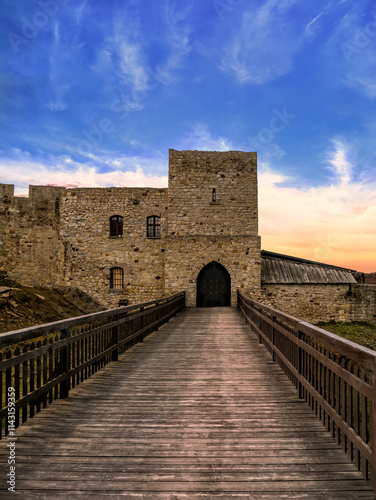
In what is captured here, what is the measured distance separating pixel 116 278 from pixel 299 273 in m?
10.8

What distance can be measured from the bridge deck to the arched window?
48.3 feet

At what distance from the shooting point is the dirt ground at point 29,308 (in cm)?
1091

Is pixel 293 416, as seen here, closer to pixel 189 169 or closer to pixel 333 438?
pixel 333 438

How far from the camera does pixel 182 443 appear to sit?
3.15m

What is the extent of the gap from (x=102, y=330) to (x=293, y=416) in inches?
130

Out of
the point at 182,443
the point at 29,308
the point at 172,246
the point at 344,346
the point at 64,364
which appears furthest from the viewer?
the point at 172,246

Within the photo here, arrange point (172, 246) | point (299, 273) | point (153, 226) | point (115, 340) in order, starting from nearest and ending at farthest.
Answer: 1. point (115, 340)
2. point (172, 246)
3. point (153, 226)
4. point (299, 273)

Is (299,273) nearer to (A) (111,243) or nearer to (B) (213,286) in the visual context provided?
(B) (213,286)

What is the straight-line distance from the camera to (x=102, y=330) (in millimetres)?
5648

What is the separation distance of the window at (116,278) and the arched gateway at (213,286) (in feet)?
16.0

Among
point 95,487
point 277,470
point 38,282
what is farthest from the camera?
point 38,282

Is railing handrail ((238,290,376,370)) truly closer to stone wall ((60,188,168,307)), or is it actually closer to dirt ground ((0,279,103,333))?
dirt ground ((0,279,103,333))

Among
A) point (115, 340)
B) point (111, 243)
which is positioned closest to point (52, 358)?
point (115, 340)

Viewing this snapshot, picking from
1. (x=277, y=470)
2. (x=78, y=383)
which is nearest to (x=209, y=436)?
(x=277, y=470)
